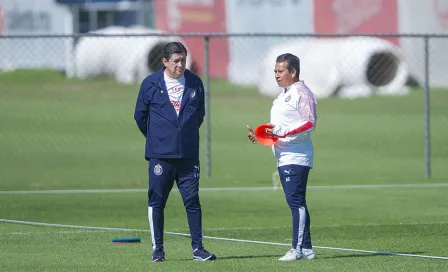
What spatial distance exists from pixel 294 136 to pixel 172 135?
1.04 meters

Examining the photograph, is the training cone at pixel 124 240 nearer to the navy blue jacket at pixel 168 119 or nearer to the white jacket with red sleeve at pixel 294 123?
the navy blue jacket at pixel 168 119

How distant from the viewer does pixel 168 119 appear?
950 cm

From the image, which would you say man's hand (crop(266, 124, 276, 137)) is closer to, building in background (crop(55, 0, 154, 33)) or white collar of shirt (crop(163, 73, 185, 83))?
white collar of shirt (crop(163, 73, 185, 83))

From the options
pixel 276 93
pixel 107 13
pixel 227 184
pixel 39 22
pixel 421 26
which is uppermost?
pixel 107 13

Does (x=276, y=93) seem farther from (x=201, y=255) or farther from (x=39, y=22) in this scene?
(x=201, y=255)

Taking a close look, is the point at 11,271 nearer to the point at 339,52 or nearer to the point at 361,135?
the point at 361,135

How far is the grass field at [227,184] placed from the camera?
32.8 ft

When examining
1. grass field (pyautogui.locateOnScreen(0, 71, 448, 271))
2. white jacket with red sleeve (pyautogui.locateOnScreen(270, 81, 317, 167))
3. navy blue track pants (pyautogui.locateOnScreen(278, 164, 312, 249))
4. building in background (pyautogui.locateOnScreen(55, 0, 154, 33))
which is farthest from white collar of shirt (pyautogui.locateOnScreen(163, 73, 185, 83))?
building in background (pyautogui.locateOnScreen(55, 0, 154, 33))

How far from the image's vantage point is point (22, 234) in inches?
443

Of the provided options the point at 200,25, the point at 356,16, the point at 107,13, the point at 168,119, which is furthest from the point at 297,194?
the point at 107,13

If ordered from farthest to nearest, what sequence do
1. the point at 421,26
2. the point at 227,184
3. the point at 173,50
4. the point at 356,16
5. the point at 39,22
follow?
the point at 39,22, the point at 356,16, the point at 421,26, the point at 227,184, the point at 173,50

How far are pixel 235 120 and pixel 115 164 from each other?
775 cm

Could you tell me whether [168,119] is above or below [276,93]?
below

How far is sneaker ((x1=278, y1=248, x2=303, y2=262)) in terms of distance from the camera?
957 cm
